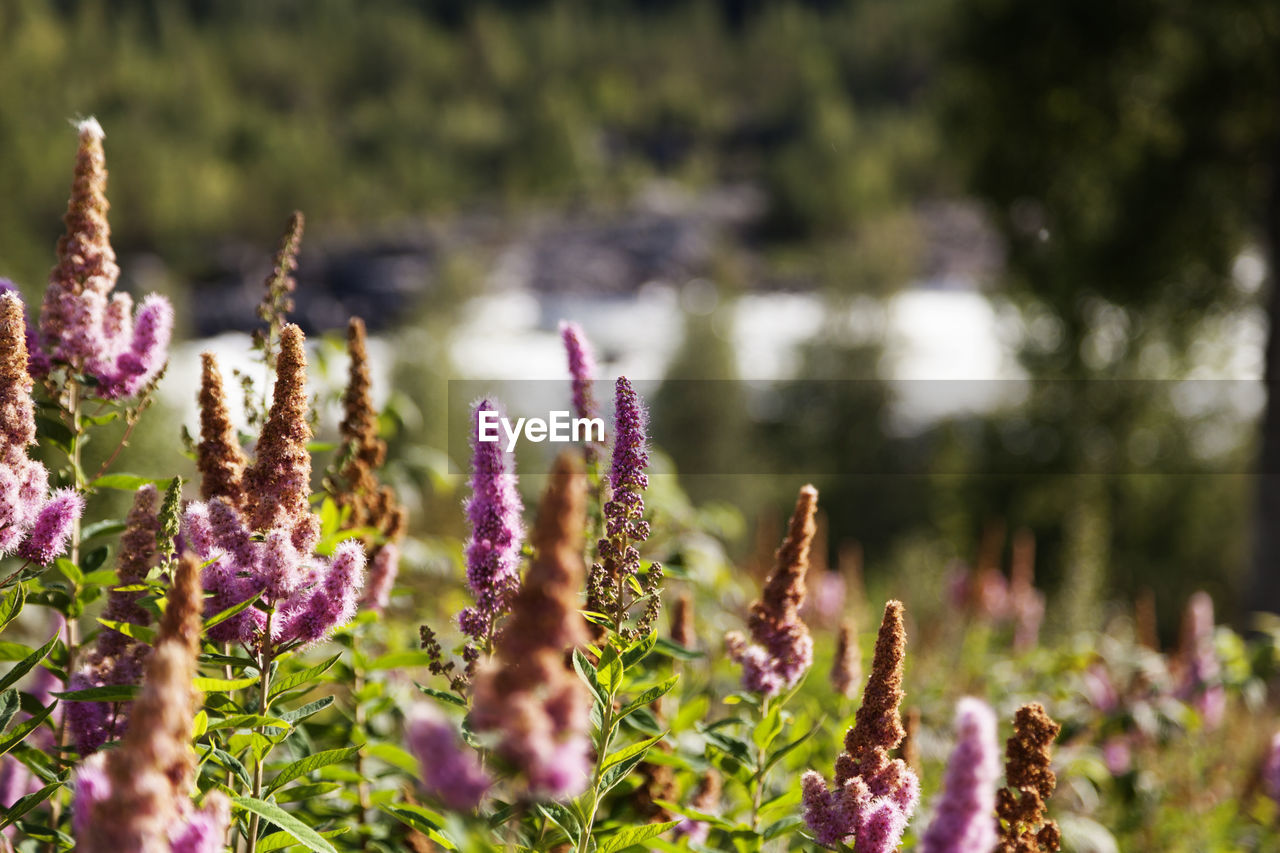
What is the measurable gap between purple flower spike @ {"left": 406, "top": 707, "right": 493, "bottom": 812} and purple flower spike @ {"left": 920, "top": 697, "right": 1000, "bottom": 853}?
422 mm

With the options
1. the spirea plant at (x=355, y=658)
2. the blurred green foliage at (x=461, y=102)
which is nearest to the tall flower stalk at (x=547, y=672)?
the spirea plant at (x=355, y=658)

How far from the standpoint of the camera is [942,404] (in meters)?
18.8

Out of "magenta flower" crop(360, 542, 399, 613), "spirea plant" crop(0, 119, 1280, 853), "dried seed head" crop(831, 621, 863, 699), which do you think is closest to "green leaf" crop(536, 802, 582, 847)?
"spirea plant" crop(0, 119, 1280, 853)

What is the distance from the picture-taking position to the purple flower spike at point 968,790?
79cm

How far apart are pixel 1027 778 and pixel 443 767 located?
0.69 metres

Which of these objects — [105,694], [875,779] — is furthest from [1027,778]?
[105,694]

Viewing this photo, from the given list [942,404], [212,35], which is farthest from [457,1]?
[942,404]

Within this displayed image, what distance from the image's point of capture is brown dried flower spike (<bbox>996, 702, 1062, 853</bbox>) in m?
1.00

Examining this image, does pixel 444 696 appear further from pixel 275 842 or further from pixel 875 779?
pixel 875 779

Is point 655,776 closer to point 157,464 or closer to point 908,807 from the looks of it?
point 908,807

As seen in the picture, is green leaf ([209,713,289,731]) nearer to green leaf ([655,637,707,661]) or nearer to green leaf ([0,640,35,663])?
green leaf ([0,640,35,663])

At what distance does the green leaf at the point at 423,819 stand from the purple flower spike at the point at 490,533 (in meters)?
0.16

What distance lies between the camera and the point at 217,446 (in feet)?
3.46

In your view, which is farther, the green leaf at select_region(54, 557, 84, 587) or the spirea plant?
the green leaf at select_region(54, 557, 84, 587)
